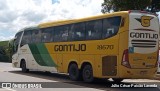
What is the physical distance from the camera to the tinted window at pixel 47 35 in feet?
70.9

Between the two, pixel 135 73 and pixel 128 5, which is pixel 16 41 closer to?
pixel 135 73

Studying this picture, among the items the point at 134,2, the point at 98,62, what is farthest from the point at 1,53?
the point at 98,62

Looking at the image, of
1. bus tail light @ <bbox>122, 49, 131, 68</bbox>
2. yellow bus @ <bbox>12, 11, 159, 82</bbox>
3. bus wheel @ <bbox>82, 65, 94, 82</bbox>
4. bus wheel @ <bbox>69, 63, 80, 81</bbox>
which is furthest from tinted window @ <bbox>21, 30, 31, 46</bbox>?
bus tail light @ <bbox>122, 49, 131, 68</bbox>

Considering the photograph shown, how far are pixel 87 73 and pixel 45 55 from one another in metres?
4.79

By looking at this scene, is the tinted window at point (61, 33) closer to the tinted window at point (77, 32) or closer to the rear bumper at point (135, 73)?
the tinted window at point (77, 32)

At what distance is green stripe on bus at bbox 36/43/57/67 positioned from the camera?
2152 cm

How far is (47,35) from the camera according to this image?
22.1 m

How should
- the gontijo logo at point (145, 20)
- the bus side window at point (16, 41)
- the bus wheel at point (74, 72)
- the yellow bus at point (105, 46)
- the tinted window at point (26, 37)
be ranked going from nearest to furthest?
the yellow bus at point (105, 46), the gontijo logo at point (145, 20), the bus wheel at point (74, 72), the tinted window at point (26, 37), the bus side window at point (16, 41)

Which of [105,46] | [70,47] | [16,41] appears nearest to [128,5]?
[16,41]

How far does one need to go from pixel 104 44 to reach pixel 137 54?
1670mm

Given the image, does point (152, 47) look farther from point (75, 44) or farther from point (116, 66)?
point (75, 44)

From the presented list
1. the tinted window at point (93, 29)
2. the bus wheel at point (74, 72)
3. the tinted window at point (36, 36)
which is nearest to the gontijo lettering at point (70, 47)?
the tinted window at point (93, 29)

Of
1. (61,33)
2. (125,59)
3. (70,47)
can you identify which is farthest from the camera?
(61,33)

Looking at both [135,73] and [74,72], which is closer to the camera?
[135,73]
